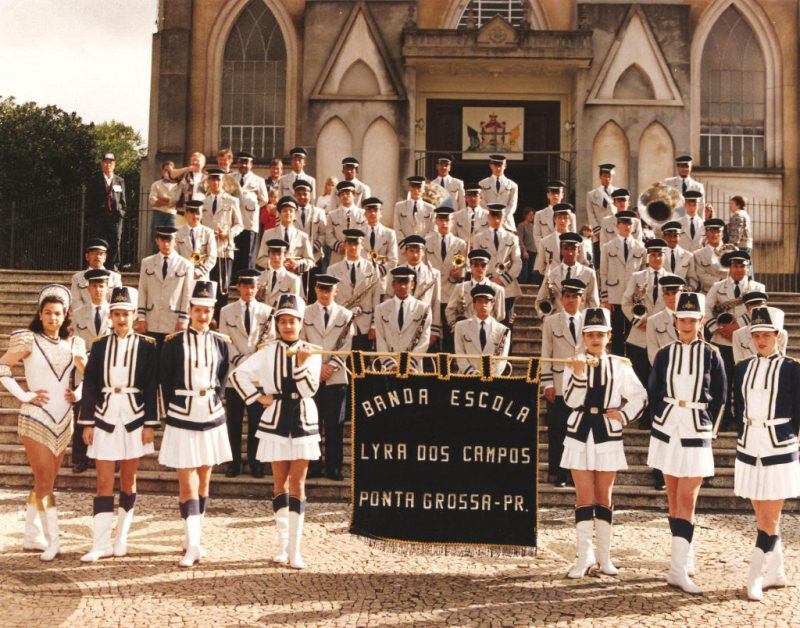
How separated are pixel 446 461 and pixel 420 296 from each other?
14.2ft

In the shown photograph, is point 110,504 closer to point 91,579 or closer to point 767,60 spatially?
point 91,579

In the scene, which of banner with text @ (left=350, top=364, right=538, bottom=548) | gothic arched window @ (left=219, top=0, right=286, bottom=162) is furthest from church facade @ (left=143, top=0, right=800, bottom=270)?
banner with text @ (left=350, top=364, right=538, bottom=548)

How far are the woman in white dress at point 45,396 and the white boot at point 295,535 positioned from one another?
77.9 inches

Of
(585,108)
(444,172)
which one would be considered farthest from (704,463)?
(585,108)

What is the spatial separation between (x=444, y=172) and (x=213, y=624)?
10.1 meters

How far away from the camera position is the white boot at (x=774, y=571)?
6.84m

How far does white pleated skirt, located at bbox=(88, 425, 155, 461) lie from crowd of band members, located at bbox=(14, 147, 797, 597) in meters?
0.32

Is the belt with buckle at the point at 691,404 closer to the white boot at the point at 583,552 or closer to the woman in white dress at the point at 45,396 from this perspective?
the white boot at the point at 583,552

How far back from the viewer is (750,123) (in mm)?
21312

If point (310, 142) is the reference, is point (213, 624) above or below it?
below

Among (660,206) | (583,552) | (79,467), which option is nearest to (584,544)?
(583,552)

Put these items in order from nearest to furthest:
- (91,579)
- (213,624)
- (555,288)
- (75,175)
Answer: (213,624) < (91,579) < (555,288) < (75,175)

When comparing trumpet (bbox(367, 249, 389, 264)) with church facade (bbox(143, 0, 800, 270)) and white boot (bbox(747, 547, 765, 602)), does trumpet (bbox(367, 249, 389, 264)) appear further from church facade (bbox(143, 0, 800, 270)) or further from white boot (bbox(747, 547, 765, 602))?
church facade (bbox(143, 0, 800, 270))

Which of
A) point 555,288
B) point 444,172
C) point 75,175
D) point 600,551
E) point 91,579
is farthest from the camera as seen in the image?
point 75,175
